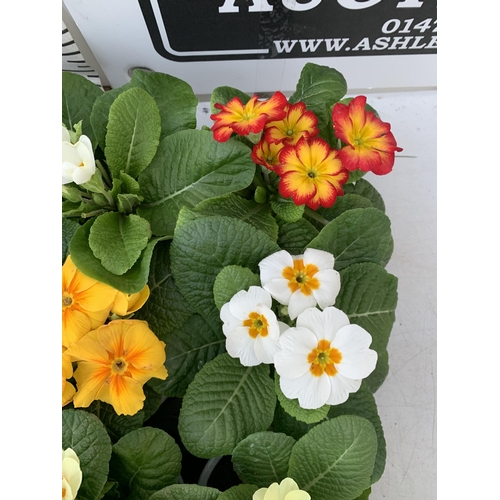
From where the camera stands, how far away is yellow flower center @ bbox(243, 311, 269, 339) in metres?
0.72

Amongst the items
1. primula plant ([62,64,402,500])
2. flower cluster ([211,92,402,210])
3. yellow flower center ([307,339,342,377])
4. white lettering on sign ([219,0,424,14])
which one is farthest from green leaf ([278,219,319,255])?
white lettering on sign ([219,0,424,14])

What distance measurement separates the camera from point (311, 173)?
77 cm

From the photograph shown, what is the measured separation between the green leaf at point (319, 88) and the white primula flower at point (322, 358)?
0.40 m

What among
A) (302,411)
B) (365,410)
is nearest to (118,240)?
(302,411)

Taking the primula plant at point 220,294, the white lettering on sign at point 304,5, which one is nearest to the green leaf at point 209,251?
the primula plant at point 220,294

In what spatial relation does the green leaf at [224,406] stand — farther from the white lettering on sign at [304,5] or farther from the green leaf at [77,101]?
the white lettering on sign at [304,5]

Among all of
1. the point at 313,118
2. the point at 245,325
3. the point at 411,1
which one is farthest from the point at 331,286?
the point at 411,1

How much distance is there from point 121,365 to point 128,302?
93 millimetres

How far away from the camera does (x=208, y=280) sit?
81 centimetres

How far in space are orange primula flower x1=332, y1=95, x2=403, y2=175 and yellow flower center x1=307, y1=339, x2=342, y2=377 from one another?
26 cm

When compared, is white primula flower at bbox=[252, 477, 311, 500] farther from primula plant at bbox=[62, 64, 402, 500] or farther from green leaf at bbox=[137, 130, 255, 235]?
green leaf at bbox=[137, 130, 255, 235]
